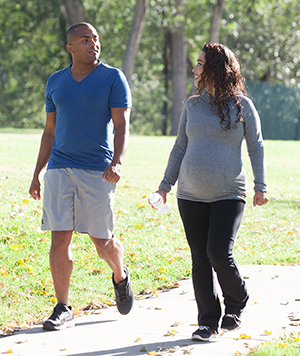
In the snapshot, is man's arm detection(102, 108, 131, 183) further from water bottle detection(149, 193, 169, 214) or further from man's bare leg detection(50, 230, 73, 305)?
man's bare leg detection(50, 230, 73, 305)

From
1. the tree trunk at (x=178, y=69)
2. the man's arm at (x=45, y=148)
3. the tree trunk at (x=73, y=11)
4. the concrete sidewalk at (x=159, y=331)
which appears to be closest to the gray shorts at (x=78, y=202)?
the man's arm at (x=45, y=148)

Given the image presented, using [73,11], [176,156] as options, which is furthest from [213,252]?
[73,11]

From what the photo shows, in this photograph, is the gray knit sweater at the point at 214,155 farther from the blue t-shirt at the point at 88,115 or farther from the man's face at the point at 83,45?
the man's face at the point at 83,45

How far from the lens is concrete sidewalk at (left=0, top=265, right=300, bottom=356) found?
3592mm

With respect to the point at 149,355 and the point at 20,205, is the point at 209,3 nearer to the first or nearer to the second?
the point at 20,205

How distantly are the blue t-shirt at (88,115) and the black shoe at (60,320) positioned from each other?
101cm

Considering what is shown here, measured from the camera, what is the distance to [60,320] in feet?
13.1

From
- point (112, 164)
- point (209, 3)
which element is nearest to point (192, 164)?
point (112, 164)

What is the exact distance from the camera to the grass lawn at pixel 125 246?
5008mm

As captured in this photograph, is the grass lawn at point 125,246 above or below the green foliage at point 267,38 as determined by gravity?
below

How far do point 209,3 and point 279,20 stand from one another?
8047 mm

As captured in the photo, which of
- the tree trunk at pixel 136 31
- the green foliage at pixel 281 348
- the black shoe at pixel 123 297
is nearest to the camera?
the green foliage at pixel 281 348

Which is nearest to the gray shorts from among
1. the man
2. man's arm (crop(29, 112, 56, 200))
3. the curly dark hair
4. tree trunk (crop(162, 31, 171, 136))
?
the man

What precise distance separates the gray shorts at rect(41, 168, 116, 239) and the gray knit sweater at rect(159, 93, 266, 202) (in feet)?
1.92
